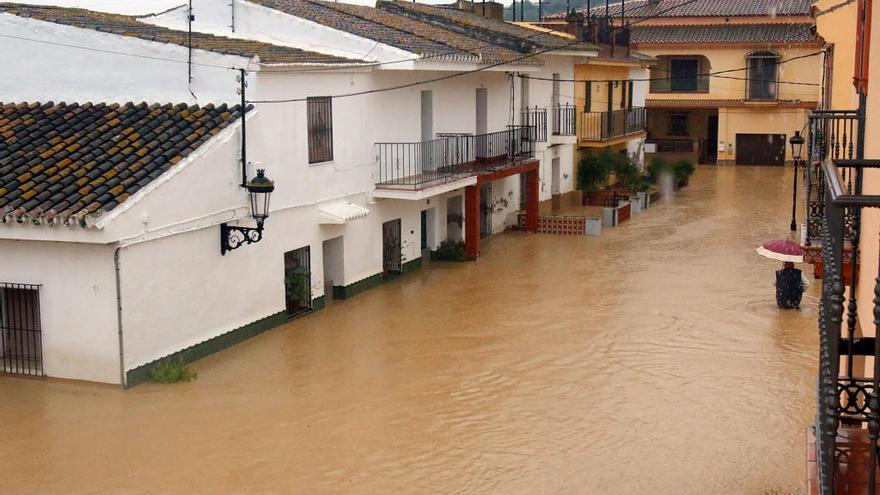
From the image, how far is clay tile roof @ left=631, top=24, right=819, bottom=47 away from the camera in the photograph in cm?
4822

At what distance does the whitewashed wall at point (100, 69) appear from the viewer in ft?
59.4

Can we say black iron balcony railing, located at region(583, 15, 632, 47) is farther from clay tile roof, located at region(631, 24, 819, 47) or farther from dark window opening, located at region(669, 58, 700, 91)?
dark window opening, located at region(669, 58, 700, 91)

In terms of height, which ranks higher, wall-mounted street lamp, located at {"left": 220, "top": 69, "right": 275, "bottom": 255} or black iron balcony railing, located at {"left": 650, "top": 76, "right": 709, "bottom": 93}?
black iron balcony railing, located at {"left": 650, "top": 76, "right": 709, "bottom": 93}

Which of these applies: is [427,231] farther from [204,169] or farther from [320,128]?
[204,169]

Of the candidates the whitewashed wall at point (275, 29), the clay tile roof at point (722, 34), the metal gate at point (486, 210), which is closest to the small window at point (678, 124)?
the clay tile roof at point (722, 34)

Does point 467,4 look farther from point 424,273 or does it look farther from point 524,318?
point 524,318

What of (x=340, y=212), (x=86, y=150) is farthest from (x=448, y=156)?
(x=86, y=150)

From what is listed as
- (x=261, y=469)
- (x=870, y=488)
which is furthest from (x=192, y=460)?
(x=870, y=488)

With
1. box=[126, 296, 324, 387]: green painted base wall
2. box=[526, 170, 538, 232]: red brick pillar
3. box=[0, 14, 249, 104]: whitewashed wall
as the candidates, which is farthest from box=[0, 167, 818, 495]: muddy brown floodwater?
box=[526, 170, 538, 232]: red brick pillar

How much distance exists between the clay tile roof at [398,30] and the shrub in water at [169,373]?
8.93 meters

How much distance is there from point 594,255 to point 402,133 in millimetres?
6007

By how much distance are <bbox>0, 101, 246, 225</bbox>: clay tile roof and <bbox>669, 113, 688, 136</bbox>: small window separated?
37821mm

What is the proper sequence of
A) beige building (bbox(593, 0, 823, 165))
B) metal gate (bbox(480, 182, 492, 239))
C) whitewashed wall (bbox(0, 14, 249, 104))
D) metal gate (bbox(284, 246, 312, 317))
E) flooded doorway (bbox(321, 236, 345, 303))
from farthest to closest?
beige building (bbox(593, 0, 823, 165)) < metal gate (bbox(480, 182, 492, 239)) < flooded doorway (bbox(321, 236, 345, 303)) < metal gate (bbox(284, 246, 312, 317)) < whitewashed wall (bbox(0, 14, 249, 104))

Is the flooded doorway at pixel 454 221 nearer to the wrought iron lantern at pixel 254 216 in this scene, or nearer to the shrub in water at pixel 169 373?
the wrought iron lantern at pixel 254 216
